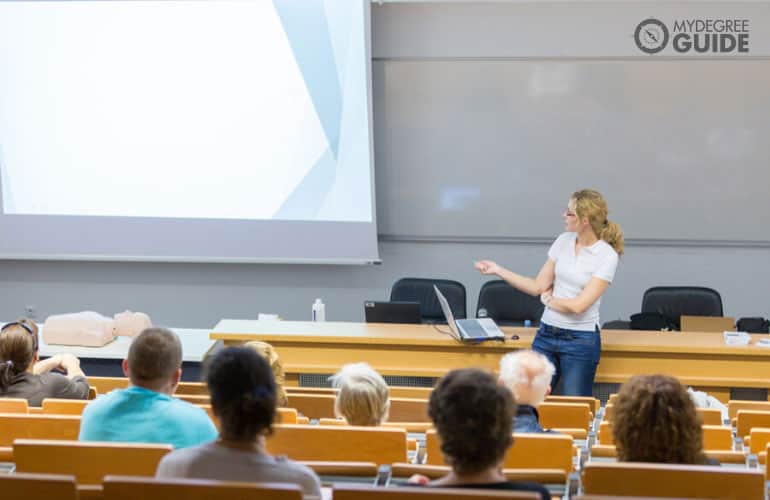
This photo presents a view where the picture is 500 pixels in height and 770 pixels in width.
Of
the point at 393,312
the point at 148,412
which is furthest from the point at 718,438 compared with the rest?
the point at 393,312

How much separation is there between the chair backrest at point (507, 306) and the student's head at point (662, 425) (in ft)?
13.8

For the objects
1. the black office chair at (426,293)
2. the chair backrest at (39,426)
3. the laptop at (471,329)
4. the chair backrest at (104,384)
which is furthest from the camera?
the black office chair at (426,293)

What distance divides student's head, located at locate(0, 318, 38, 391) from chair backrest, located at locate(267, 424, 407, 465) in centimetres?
151

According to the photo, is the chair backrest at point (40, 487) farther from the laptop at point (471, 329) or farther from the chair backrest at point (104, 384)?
the laptop at point (471, 329)

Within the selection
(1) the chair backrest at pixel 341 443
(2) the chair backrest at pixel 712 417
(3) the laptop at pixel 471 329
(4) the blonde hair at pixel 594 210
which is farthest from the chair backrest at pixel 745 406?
(1) the chair backrest at pixel 341 443

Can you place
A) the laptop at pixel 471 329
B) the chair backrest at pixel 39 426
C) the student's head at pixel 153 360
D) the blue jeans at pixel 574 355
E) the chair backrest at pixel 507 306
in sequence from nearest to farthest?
the student's head at pixel 153 360 → the chair backrest at pixel 39 426 → the blue jeans at pixel 574 355 → the laptop at pixel 471 329 → the chair backrest at pixel 507 306

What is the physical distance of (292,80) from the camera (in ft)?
26.5

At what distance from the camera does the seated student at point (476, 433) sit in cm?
243

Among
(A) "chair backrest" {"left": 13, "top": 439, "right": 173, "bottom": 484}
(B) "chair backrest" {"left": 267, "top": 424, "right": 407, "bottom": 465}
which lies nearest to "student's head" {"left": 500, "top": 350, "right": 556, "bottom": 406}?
(B) "chair backrest" {"left": 267, "top": 424, "right": 407, "bottom": 465}

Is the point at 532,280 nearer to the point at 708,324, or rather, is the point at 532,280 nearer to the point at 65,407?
the point at 708,324

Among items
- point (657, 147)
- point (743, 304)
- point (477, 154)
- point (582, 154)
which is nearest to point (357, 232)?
point (477, 154)

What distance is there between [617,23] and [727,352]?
3341 mm

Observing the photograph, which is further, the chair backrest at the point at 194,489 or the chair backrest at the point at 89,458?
the chair backrest at the point at 89,458

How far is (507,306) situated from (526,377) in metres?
3.47
